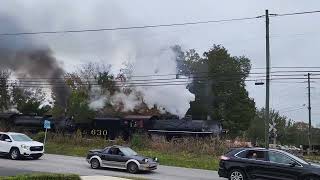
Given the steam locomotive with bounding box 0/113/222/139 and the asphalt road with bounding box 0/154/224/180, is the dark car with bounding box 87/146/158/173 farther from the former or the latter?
the steam locomotive with bounding box 0/113/222/139

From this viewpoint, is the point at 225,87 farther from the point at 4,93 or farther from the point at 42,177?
the point at 42,177

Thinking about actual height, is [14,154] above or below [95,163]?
above

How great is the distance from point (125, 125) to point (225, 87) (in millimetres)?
27259

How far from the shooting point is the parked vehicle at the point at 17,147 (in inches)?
1163

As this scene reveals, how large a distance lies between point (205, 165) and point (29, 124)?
21.1m

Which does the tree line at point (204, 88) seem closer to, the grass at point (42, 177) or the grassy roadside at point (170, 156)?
the grassy roadside at point (170, 156)

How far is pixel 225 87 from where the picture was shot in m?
66.3

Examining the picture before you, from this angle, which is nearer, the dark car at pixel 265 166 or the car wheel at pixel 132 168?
the dark car at pixel 265 166

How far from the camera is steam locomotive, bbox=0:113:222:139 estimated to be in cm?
3903

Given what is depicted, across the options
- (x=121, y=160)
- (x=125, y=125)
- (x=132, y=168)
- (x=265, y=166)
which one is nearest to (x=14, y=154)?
(x=121, y=160)

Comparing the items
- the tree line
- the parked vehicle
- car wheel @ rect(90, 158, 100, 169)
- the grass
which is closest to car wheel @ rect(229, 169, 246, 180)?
the grass

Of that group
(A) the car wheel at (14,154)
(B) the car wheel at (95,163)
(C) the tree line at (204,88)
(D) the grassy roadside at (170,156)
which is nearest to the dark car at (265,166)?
(B) the car wheel at (95,163)

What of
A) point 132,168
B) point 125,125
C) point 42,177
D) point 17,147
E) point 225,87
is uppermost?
point 225,87

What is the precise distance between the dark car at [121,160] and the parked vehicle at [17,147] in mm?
5181
